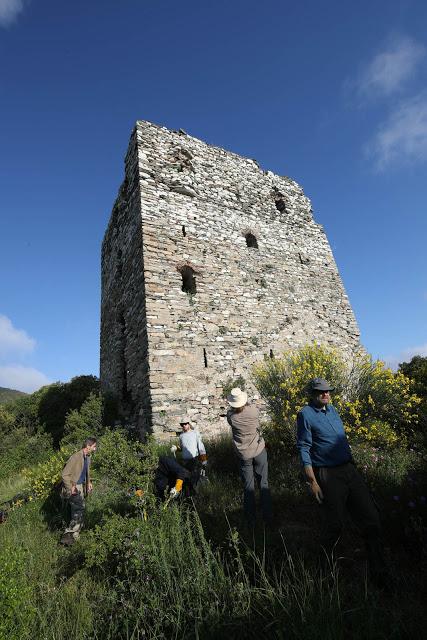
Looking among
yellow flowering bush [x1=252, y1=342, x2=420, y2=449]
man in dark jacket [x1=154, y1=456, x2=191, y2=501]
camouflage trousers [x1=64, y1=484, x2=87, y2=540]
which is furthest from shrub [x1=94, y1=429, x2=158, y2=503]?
yellow flowering bush [x1=252, y1=342, x2=420, y2=449]

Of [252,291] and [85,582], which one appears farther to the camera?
[252,291]

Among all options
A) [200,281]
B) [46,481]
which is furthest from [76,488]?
[200,281]

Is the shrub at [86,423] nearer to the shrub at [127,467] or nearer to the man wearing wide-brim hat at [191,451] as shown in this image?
the shrub at [127,467]

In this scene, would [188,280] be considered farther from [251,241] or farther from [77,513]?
[77,513]

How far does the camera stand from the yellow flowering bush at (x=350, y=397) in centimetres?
575

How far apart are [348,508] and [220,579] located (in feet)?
4.29

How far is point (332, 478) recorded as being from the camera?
2711 mm

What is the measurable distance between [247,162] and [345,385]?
30.2ft

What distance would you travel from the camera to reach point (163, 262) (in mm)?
7957

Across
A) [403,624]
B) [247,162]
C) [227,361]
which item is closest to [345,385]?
[227,361]

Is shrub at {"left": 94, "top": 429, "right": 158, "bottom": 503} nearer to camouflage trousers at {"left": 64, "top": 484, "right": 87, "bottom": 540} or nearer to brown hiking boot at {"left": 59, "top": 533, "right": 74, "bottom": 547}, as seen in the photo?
camouflage trousers at {"left": 64, "top": 484, "right": 87, "bottom": 540}

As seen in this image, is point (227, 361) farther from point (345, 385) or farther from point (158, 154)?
point (158, 154)

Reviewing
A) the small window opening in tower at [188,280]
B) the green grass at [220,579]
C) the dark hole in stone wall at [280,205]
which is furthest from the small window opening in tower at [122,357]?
the dark hole in stone wall at [280,205]

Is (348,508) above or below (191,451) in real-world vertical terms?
below
